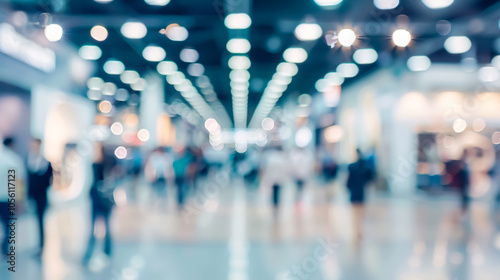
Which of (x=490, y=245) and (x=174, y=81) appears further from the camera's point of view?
(x=174, y=81)

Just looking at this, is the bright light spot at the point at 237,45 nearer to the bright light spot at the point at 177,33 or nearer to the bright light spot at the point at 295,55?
the bright light spot at the point at 177,33

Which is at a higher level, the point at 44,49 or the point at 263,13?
the point at 263,13

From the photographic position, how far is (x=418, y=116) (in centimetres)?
1708

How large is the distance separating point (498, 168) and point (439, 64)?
379cm

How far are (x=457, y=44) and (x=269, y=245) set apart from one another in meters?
11.3

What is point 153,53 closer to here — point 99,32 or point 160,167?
point 99,32

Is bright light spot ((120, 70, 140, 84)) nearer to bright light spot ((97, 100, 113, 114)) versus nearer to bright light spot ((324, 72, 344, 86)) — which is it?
bright light spot ((97, 100, 113, 114))

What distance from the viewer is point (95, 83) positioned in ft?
97.0

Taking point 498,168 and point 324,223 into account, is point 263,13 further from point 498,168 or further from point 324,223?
point 498,168

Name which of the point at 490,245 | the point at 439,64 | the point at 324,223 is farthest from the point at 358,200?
the point at 439,64

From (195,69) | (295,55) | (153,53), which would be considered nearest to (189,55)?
(153,53)

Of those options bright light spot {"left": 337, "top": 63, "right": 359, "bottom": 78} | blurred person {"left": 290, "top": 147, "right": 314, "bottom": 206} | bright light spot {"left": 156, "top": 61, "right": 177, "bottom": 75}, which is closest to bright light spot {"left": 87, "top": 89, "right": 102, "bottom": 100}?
bright light spot {"left": 156, "top": 61, "right": 177, "bottom": 75}

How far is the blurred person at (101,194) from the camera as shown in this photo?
6.54m

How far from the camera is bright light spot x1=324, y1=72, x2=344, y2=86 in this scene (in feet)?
76.5
